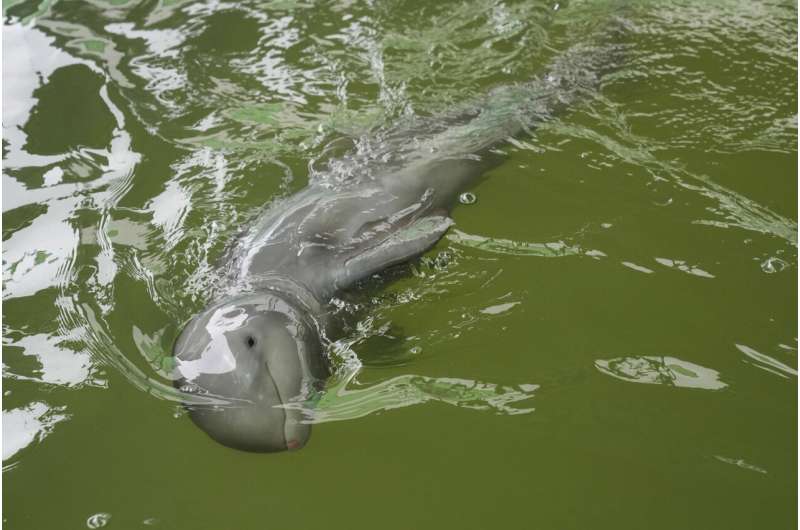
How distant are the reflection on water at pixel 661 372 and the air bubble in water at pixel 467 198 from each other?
5.36 feet

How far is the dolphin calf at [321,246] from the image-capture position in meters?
3.42

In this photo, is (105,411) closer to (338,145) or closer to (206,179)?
(206,179)

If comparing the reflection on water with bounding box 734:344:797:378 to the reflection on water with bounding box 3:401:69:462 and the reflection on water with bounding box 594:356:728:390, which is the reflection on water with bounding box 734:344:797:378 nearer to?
the reflection on water with bounding box 594:356:728:390

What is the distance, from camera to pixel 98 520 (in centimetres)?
310

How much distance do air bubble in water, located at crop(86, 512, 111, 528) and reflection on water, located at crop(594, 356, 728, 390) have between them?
2450 mm

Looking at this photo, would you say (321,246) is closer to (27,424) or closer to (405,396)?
(405,396)

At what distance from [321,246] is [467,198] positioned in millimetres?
1166

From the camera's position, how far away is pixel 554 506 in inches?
123

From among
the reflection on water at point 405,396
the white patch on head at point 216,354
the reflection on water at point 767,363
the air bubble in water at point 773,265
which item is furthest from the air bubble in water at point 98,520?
the air bubble in water at point 773,265

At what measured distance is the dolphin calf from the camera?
3422mm

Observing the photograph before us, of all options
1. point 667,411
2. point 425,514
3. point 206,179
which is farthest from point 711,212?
point 206,179

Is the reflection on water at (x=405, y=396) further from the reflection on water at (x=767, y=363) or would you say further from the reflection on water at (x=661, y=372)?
the reflection on water at (x=767, y=363)

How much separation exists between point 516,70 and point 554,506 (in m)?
4.35

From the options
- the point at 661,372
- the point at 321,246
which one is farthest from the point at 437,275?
the point at 661,372
